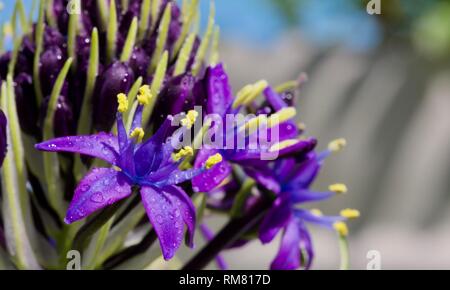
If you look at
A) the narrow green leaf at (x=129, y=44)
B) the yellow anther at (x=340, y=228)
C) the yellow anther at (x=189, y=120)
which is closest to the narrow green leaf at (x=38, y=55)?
the narrow green leaf at (x=129, y=44)

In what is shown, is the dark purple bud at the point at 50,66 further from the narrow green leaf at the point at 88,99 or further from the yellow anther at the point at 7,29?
the yellow anther at the point at 7,29

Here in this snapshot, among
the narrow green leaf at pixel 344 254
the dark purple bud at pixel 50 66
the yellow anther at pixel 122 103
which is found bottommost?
the narrow green leaf at pixel 344 254

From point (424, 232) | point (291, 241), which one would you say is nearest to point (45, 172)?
point (291, 241)

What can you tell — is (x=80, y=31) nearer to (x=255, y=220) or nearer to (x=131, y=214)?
(x=131, y=214)

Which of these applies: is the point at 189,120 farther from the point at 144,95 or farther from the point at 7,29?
the point at 7,29

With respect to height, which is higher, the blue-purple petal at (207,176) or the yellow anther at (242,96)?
the yellow anther at (242,96)

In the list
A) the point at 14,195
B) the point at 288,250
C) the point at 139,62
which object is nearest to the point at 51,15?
the point at 139,62
